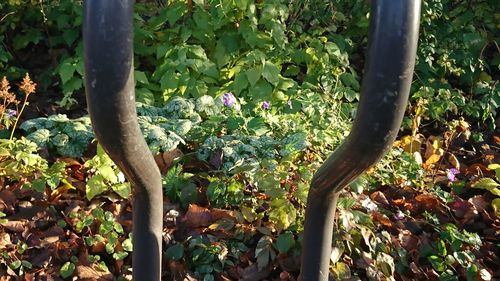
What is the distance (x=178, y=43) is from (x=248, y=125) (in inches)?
39.4

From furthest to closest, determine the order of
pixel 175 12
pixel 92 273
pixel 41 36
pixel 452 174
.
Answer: pixel 41 36
pixel 175 12
pixel 452 174
pixel 92 273

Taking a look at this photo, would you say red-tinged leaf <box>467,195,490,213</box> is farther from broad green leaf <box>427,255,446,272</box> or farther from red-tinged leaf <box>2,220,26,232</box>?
red-tinged leaf <box>2,220,26,232</box>

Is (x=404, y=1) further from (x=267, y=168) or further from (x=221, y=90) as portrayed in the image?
(x=221, y=90)

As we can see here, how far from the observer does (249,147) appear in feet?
10.0

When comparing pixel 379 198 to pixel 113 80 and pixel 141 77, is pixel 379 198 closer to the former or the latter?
pixel 141 77

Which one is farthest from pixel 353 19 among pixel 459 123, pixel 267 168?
pixel 267 168

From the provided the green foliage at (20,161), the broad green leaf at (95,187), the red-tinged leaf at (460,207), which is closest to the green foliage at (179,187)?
the broad green leaf at (95,187)

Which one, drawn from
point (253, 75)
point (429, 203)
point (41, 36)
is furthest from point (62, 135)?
point (429, 203)

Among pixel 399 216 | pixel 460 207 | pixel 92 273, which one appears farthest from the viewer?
pixel 460 207

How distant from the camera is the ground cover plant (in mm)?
2723

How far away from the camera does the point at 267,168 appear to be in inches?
114

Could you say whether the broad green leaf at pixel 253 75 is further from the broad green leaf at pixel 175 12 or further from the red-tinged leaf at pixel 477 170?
the red-tinged leaf at pixel 477 170

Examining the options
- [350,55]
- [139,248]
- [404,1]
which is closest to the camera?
[404,1]

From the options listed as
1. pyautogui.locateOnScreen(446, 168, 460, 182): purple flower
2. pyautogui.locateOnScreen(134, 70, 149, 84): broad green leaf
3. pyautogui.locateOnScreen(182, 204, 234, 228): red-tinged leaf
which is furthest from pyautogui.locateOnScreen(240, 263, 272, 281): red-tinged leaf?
pyautogui.locateOnScreen(134, 70, 149, 84): broad green leaf
